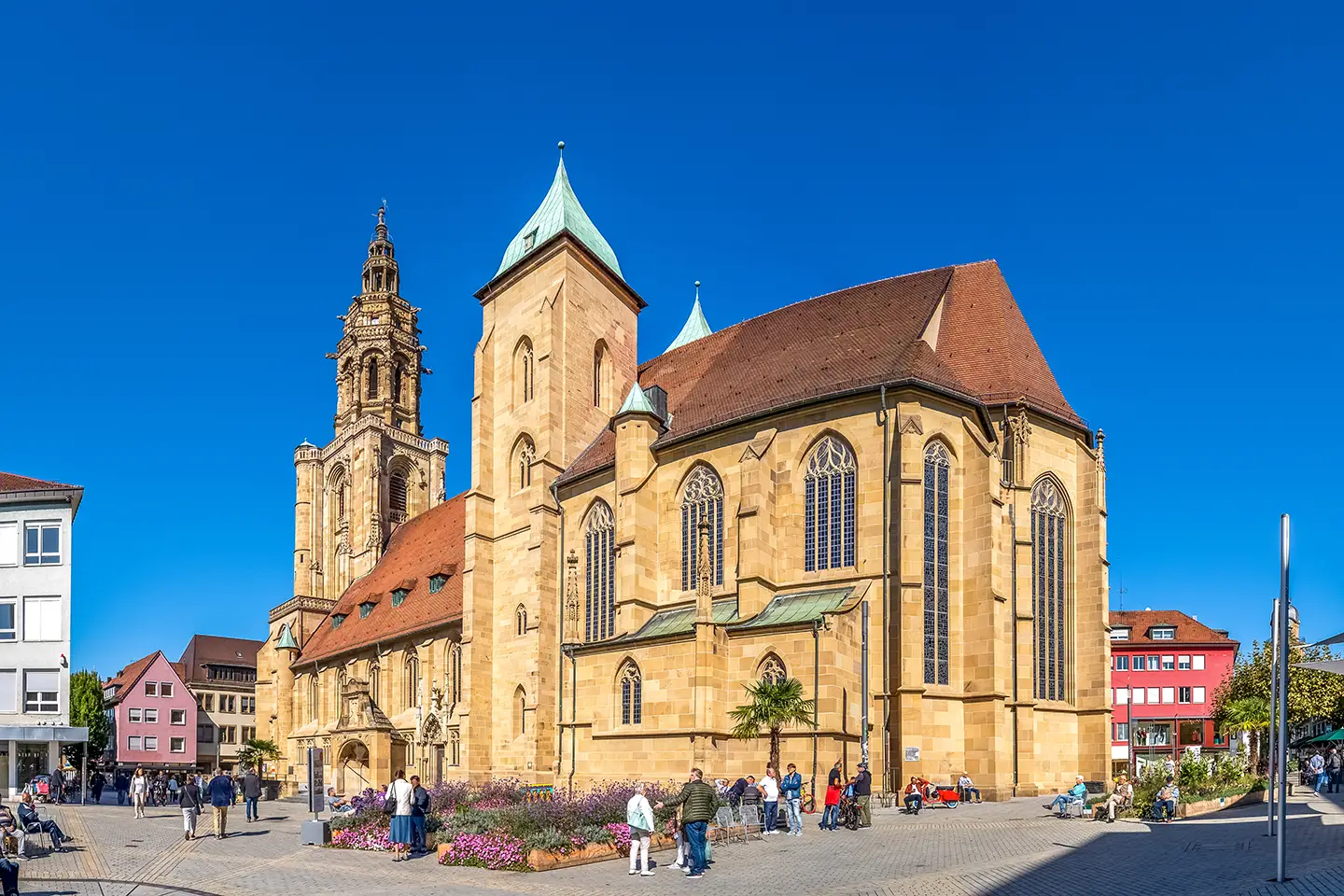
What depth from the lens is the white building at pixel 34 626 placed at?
40.7 metres

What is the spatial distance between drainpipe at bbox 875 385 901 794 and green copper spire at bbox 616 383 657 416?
31.5 ft

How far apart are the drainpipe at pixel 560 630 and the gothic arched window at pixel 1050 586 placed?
15.7 meters

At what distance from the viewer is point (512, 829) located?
20.6m

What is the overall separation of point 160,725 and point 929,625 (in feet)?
213

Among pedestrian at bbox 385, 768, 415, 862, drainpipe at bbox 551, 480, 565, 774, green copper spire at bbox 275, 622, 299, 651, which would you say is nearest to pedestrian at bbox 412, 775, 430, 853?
pedestrian at bbox 385, 768, 415, 862

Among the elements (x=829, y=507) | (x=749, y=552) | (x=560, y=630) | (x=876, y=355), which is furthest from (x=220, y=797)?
(x=876, y=355)

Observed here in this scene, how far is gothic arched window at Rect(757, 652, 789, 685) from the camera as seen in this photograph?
109 feet

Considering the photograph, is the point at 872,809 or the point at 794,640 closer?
the point at 872,809

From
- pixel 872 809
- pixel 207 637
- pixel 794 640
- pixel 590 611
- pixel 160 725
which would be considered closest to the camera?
pixel 872 809

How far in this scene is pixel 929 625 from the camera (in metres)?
34.6

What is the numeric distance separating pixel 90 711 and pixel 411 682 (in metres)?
30.1

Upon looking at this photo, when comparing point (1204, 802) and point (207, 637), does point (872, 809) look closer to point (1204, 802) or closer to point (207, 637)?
point (1204, 802)

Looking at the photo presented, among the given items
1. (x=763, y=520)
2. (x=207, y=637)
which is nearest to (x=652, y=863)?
(x=763, y=520)

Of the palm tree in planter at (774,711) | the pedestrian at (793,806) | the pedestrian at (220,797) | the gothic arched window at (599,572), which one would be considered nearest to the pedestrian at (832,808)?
the pedestrian at (793,806)
